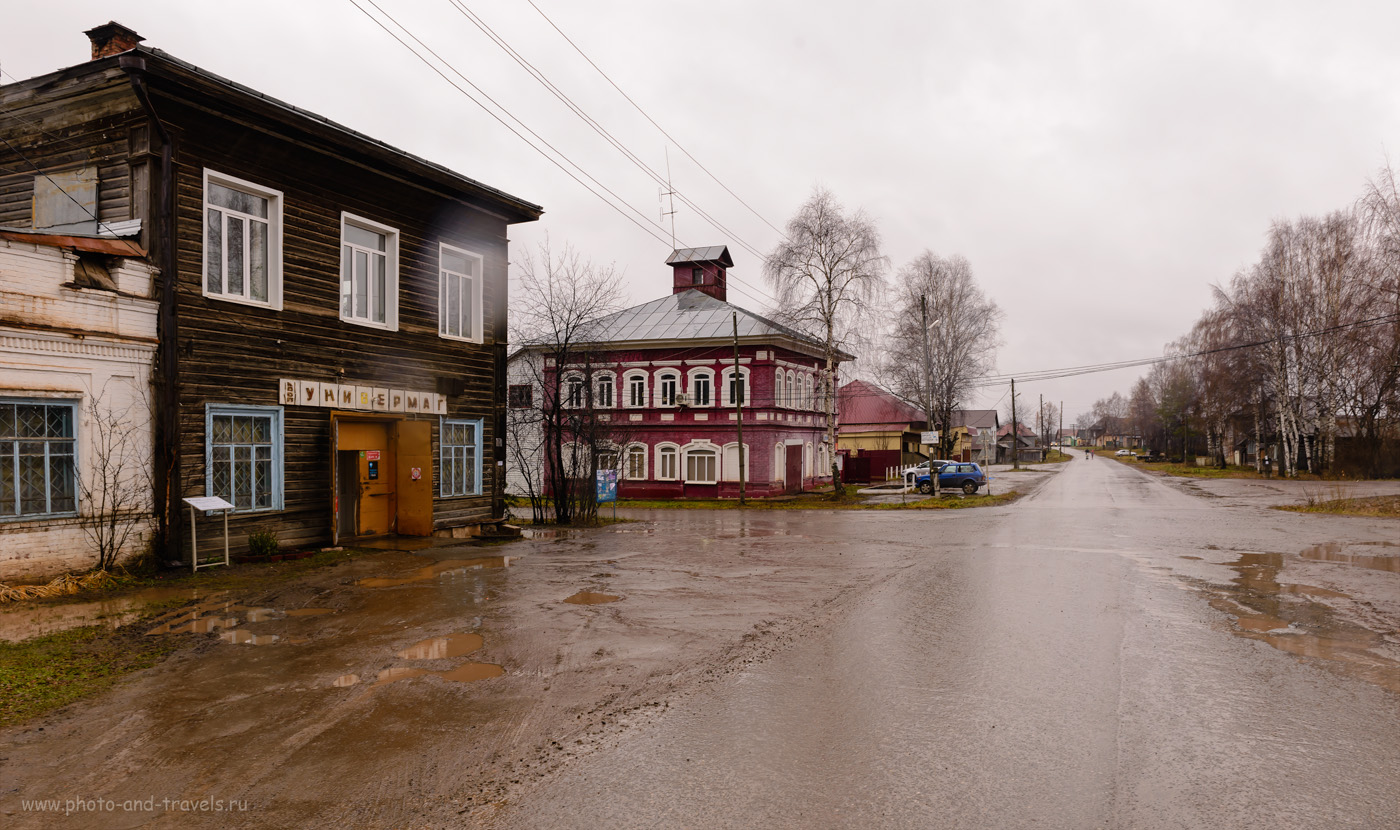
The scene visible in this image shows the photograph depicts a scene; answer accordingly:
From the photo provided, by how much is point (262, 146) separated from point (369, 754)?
11.7 metres

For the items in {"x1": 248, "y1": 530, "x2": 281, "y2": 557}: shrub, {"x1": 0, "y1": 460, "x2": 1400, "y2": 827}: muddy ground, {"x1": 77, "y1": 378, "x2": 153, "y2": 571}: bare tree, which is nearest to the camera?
{"x1": 0, "y1": 460, "x2": 1400, "y2": 827}: muddy ground

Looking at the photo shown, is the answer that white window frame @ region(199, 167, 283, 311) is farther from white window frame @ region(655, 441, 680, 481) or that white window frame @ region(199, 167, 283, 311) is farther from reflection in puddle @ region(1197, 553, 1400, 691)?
white window frame @ region(655, 441, 680, 481)

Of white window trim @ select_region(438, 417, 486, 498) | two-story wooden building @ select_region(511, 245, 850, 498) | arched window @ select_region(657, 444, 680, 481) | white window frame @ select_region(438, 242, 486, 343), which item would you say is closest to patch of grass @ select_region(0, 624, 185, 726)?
white window trim @ select_region(438, 417, 486, 498)

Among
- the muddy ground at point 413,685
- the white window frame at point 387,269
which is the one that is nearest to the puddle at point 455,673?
the muddy ground at point 413,685

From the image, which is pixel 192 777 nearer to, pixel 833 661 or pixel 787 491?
pixel 833 661

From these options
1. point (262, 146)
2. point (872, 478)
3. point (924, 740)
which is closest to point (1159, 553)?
point (924, 740)

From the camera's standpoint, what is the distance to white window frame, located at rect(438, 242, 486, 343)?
17.4 meters

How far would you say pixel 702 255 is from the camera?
4369 cm

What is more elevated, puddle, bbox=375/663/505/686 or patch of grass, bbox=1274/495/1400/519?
puddle, bbox=375/663/505/686

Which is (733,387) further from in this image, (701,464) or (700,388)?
(701,464)

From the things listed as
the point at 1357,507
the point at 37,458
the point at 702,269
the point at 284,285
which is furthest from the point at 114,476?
the point at 702,269

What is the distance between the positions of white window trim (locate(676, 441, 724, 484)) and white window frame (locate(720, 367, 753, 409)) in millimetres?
2138

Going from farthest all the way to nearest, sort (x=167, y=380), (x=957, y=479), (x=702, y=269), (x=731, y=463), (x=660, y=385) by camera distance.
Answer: (x=702, y=269)
(x=660, y=385)
(x=731, y=463)
(x=957, y=479)
(x=167, y=380)

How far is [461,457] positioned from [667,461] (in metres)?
21.1
